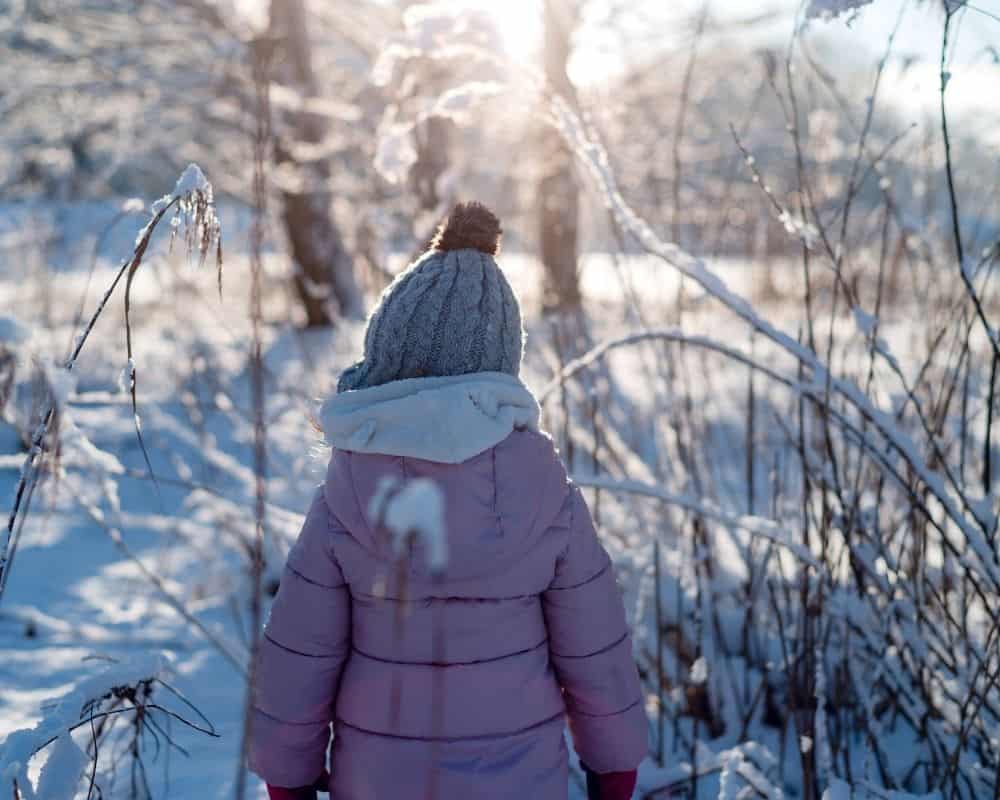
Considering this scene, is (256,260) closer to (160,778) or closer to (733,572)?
(160,778)

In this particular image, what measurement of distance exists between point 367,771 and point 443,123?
504cm

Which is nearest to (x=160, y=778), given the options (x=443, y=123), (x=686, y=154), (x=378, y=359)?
(x=378, y=359)

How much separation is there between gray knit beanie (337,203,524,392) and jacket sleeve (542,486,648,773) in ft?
0.79

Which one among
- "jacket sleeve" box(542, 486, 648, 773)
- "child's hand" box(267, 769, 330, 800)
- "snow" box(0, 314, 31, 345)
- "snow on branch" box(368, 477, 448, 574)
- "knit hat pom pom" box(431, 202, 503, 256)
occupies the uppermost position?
"knit hat pom pom" box(431, 202, 503, 256)

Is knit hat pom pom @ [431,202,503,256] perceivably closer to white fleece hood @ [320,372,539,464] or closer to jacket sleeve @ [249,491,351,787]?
white fleece hood @ [320,372,539,464]

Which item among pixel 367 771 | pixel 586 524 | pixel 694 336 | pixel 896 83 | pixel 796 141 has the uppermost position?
pixel 896 83

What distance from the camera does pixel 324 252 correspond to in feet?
21.9

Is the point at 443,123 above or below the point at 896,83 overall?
above

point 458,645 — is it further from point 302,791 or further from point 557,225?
point 557,225

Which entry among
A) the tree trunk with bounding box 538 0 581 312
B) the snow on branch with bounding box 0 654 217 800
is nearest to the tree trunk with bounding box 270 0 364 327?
the tree trunk with bounding box 538 0 581 312

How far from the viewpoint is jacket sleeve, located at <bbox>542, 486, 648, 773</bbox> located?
49.5 inches

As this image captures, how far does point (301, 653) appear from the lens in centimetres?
122

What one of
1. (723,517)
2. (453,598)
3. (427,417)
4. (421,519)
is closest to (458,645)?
(453,598)

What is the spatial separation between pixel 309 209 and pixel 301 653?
5703 mm
